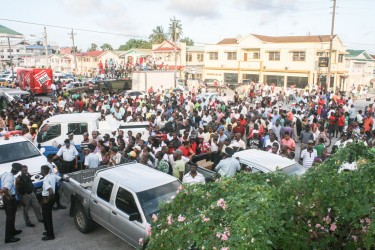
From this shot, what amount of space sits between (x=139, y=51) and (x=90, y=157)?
60738 mm

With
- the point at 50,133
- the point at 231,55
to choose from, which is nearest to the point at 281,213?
the point at 50,133

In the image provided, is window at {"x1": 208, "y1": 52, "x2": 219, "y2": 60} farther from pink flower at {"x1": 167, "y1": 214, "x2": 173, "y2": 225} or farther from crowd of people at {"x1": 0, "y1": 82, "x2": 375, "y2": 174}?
pink flower at {"x1": 167, "y1": 214, "x2": 173, "y2": 225}

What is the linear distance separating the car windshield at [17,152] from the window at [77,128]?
1.80 m

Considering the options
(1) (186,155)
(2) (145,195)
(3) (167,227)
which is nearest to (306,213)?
(3) (167,227)

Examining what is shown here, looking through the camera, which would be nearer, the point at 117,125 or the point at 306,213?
the point at 306,213

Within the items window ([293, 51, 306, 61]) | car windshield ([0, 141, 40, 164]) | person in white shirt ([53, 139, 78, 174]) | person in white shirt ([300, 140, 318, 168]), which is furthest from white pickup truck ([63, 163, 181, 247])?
window ([293, 51, 306, 61])

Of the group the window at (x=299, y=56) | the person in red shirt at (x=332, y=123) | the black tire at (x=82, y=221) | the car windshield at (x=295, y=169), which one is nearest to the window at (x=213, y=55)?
the window at (x=299, y=56)

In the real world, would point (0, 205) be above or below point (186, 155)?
below

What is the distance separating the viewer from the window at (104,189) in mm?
7326

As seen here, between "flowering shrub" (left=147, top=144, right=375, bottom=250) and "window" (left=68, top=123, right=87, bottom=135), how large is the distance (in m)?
9.00

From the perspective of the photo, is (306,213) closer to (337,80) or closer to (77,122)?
(77,122)

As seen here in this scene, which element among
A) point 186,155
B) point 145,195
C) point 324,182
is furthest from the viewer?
point 186,155

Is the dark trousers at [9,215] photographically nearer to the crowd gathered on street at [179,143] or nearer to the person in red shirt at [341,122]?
the crowd gathered on street at [179,143]

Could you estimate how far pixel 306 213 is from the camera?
12.2 ft
